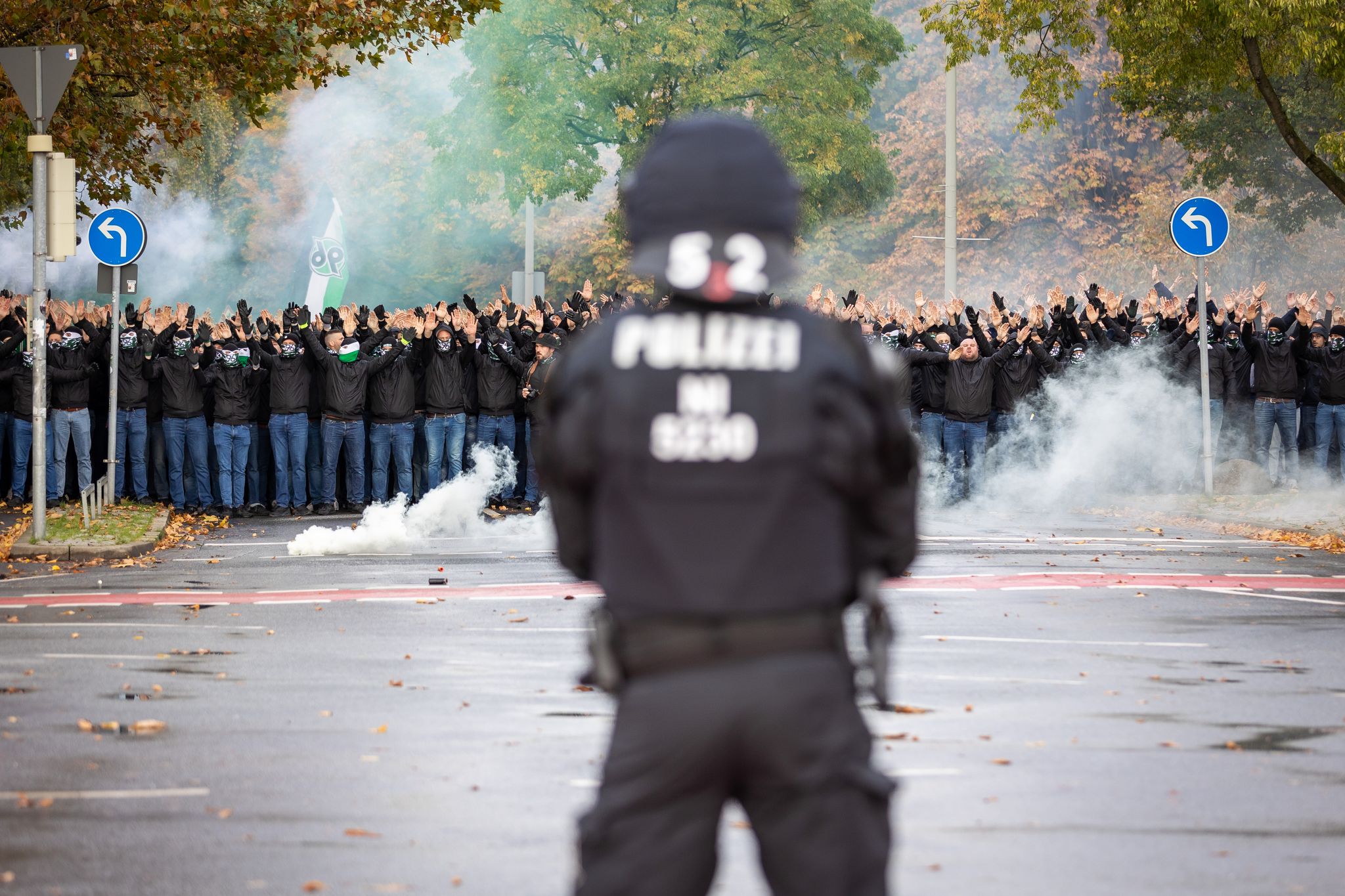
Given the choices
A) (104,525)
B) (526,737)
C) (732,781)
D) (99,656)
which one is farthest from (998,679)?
(104,525)

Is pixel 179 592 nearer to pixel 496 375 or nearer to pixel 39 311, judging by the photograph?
pixel 39 311

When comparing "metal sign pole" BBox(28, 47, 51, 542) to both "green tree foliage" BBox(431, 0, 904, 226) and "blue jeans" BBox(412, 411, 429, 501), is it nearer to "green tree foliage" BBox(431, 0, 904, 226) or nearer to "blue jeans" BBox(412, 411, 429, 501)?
"blue jeans" BBox(412, 411, 429, 501)

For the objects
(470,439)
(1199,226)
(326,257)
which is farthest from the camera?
(326,257)

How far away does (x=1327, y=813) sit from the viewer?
267 inches

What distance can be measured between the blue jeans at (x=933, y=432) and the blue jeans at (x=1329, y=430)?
192 inches

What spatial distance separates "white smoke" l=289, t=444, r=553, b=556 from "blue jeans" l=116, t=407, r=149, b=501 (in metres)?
2.83

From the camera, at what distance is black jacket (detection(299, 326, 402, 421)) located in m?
21.4

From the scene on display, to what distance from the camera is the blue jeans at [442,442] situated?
2198 centimetres

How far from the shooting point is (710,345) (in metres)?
3.42

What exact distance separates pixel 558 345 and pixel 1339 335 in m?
9.79

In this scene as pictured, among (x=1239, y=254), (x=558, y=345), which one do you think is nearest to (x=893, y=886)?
(x=558, y=345)

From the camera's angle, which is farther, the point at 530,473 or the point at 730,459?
the point at 530,473

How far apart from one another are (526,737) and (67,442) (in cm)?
1455

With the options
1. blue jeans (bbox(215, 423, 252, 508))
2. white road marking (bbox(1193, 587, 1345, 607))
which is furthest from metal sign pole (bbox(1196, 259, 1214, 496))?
blue jeans (bbox(215, 423, 252, 508))
